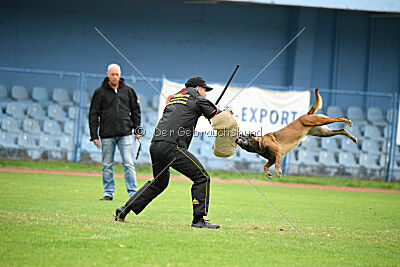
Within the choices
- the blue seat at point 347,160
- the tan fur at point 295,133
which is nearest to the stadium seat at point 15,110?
the blue seat at point 347,160

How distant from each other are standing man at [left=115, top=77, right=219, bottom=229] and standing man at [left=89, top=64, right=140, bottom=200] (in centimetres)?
277

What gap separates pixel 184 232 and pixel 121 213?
1.13m

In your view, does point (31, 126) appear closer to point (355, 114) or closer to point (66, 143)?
point (66, 143)

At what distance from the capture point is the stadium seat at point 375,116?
19.8 m

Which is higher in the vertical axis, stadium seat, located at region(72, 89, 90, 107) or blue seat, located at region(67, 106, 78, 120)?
stadium seat, located at region(72, 89, 90, 107)

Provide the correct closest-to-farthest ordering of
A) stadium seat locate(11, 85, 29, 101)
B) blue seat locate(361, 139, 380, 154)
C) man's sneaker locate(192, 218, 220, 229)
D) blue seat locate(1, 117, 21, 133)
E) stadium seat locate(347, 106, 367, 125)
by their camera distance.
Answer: man's sneaker locate(192, 218, 220, 229) → blue seat locate(1, 117, 21, 133) → stadium seat locate(11, 85, 29, 101) → blue seat locate(361, 139, 380, 154) → stadium seat locate(347, 106, 367, 125)

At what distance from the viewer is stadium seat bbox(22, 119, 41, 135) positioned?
1791cm

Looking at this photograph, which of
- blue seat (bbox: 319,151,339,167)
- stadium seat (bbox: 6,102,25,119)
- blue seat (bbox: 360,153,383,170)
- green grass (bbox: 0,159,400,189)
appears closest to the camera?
green grass (bbox: 0,159,400,189)

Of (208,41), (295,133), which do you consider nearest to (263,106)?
(208,41)

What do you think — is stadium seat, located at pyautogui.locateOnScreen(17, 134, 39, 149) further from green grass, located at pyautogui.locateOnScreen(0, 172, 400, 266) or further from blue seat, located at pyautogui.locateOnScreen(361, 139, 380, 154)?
blue seat, located at pyautogui.locateOnScreen(361, 139, 380, 154)

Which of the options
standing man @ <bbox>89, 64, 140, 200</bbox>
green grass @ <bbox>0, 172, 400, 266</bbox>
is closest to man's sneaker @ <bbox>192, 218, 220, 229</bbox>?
green grass @ <bbox>0, 172, 400, 266</bbox>

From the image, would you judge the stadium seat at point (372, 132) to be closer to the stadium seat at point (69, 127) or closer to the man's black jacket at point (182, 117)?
the stadium seat at point (69, 127)

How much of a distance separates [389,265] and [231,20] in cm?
1651

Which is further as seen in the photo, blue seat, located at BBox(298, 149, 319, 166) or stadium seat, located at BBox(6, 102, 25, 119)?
blue seat, located at BBox(298, 149, 319, 166)
